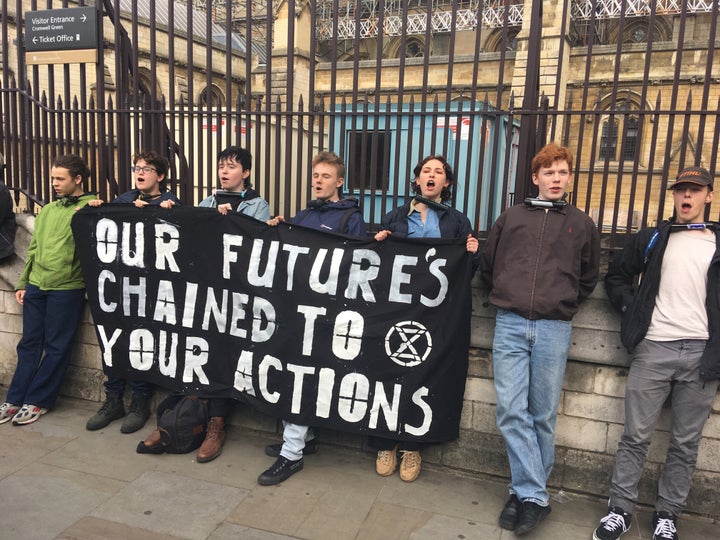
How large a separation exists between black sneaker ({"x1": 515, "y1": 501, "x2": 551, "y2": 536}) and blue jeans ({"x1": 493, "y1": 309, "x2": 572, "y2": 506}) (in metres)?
0.03

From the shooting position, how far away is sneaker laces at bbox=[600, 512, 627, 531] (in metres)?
3.14

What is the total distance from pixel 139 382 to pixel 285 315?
141 cm

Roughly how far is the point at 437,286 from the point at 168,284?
6.56 feet

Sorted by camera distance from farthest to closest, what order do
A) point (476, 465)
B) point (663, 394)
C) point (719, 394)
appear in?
point (476, 465) → point (719, 394) → point (663, 394)

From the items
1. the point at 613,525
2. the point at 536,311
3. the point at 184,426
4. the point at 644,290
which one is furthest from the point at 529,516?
the point at 184,426

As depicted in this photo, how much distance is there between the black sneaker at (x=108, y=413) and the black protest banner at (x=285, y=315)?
258mm

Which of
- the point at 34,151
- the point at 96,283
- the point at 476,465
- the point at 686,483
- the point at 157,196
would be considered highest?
the point at 34,151

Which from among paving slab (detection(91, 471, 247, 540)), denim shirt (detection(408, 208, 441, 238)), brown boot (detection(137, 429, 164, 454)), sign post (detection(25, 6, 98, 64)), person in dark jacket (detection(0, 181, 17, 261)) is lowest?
paving slab (detection(91, 471, 247, 540))

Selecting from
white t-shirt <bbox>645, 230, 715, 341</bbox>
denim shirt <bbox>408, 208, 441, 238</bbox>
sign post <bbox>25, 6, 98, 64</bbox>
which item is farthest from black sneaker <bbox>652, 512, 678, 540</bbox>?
sign post <bbox>25, 6, 98, 64</bbox>

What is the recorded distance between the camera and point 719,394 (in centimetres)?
340

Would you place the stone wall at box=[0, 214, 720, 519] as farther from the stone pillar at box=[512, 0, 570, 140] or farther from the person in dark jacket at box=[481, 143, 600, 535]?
the stone pillar at box=[512, 0, 570, 140]

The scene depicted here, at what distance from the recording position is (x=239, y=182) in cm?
423

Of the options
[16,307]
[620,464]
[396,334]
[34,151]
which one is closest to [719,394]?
[620,464]

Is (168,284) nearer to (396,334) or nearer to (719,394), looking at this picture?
(396,334)
